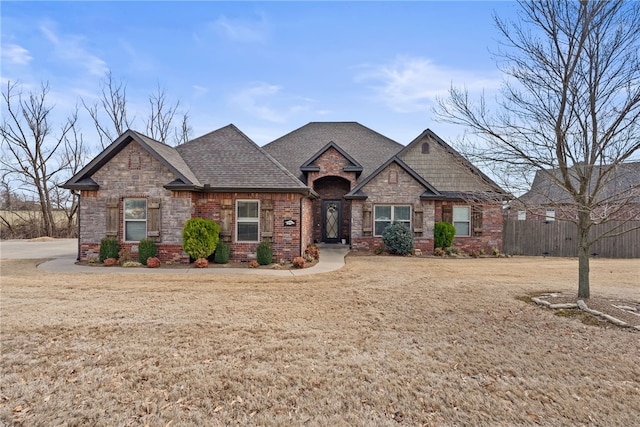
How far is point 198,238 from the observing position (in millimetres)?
11344

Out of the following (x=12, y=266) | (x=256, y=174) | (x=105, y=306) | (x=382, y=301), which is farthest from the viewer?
(x=256, y=174)

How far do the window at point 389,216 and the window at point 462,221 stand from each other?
237 cm

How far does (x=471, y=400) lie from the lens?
330 centimetres

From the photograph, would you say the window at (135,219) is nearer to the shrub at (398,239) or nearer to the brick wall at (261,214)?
the brick wall at (261,214)

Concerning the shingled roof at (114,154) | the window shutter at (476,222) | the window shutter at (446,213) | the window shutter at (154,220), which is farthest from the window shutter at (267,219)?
the window shutter at (476,222)

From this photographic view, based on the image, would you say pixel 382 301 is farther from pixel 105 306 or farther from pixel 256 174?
pixel 256 174

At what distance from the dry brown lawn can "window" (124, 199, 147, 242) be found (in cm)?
418

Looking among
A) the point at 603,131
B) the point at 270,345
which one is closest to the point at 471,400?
the point at 270,345

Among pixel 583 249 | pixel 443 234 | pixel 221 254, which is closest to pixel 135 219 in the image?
pixel 221 254

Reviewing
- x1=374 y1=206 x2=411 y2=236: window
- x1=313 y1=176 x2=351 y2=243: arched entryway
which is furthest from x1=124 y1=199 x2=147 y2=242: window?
x1=374 y1=206 x2=411 y2=236: window

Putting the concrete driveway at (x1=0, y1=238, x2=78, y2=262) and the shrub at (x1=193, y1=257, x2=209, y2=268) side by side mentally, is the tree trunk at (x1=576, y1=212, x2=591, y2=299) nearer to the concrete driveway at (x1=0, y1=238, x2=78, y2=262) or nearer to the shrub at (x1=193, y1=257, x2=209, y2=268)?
the shrub at (x1=193, y1=257, x2=209, y2=268)

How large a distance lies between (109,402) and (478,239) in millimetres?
15617

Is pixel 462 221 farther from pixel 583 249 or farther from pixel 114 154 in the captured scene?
pixel 114 154

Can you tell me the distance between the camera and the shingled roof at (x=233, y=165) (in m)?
12.1
